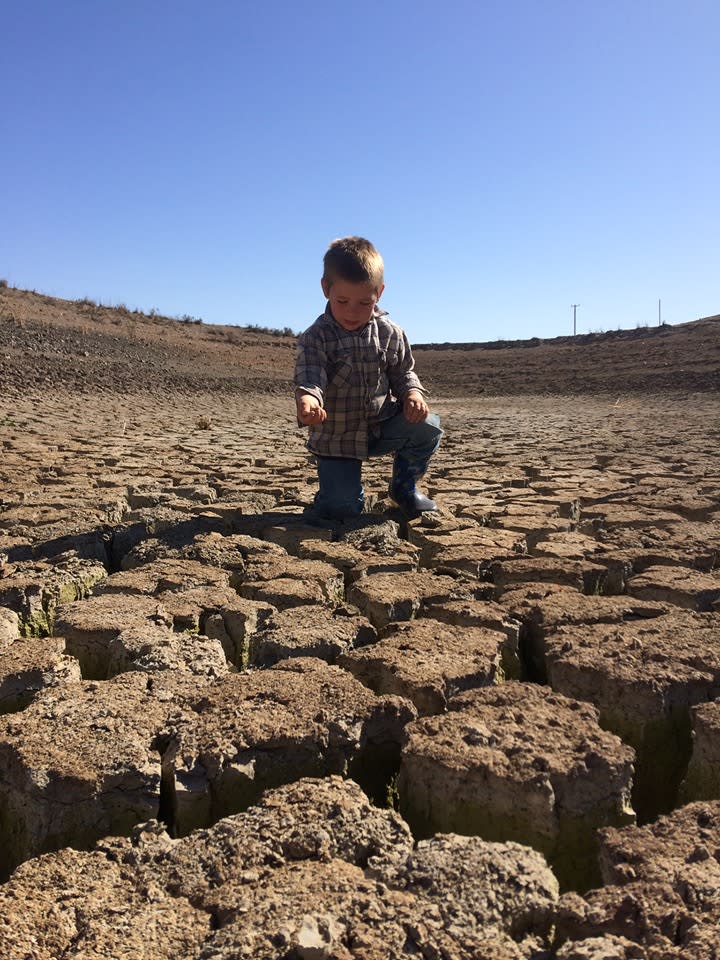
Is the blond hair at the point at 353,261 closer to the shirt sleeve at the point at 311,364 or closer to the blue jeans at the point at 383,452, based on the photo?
the shirt sleeve at the point at 311,364

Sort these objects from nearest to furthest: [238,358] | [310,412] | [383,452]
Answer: [310,412] → [383,452] → [238,358]

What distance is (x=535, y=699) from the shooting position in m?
1.47

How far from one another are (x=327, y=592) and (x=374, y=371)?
139 cm

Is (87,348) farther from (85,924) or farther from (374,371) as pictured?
(85,924)

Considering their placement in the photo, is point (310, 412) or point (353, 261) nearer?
point (310, 412)

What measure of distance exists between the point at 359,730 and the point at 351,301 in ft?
7.01

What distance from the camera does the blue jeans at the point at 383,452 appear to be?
3510mm

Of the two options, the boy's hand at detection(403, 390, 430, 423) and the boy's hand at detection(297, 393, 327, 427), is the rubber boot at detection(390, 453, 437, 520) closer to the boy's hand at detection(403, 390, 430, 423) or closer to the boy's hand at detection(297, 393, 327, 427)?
the boy's hand at detection(403, 390, 430, 423)

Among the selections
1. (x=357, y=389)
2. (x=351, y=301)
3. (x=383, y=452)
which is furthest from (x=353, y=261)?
(x=383, y=452)

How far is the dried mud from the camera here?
985mm

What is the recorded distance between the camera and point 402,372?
140 inches

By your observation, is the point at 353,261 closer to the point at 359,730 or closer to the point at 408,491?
the point at 408,491

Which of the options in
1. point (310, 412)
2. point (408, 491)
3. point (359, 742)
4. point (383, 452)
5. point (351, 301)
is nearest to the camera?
point (359, 742)

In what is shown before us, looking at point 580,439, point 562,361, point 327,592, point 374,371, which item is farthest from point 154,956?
point 562,361
